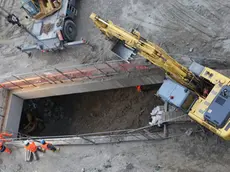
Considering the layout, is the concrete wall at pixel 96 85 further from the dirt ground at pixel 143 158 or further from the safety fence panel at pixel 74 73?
the dirt ground at pixel 143 158

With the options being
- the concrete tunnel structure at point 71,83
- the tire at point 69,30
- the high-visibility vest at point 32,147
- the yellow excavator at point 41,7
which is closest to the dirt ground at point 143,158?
the high-visibility vest at point 32,147

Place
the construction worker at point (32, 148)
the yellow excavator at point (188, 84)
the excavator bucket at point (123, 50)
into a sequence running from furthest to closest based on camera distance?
1. the construction worker at point (32, 148)
2. the excavator bucket at point (123, 50)
3. the yellow excavator at point (188, 84)

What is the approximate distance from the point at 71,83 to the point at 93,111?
3407 mm

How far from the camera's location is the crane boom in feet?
42.9

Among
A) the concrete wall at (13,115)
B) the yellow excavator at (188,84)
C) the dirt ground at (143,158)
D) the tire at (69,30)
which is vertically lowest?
the concrete wall at (13,115)

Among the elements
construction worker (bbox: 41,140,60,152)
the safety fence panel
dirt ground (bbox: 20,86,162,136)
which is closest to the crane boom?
the safety fence panel

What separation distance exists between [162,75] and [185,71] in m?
2.51

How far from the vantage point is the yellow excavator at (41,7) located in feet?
61.3

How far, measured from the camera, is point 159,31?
1739 centimetres

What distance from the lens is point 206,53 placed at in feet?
53.0

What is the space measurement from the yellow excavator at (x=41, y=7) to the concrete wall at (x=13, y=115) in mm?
4271

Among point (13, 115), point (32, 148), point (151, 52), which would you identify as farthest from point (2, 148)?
point (151, 52)

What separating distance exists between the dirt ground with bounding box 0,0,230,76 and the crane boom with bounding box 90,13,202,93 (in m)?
2.06

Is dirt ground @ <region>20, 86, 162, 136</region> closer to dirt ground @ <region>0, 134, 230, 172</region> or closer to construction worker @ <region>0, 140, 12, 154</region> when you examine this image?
construction worker @ <region>0, 140, 12, 154</region>
